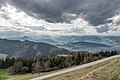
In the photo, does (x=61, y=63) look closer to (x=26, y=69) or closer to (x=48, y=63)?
(x=48, y=63)

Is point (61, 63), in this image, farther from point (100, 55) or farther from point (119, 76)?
point (119, 76)

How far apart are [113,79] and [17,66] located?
165696mm

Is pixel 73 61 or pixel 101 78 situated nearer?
pixel 101 78

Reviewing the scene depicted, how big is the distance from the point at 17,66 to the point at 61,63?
1532 inches

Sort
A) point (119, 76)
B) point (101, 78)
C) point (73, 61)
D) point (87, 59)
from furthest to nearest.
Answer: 1. point (73, 61)
2. point (87, 59)
3. point (101, 78)
4. point (119, 76)

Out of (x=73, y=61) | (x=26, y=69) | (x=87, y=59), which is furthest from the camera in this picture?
(x=26, y=69)

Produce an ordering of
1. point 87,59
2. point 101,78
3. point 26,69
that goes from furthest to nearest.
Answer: point 26,69 < point 87,59 < point 101,78

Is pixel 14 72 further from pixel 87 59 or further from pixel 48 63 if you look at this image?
pixel 87 59

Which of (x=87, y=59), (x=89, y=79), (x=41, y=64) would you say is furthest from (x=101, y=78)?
(x=41, y=64)

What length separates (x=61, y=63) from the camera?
586 ft

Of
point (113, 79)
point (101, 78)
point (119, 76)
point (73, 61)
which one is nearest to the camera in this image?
point (113, 79)

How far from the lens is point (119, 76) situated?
1406 inches

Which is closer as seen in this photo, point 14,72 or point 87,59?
point 87,59

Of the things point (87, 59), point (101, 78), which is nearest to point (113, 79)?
point (101, 78)
